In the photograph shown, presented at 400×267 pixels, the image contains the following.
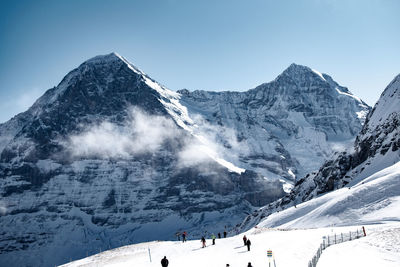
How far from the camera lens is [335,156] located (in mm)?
140125

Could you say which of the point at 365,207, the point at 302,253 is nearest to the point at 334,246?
the point at 302,253

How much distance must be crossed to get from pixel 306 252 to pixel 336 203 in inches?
1728

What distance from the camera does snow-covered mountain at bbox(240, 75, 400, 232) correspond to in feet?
234

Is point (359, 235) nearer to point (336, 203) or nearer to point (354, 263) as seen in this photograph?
point (354, 263)

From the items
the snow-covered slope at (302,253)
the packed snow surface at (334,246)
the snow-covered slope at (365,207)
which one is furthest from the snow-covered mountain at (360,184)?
the snow-covered slope at (302,253)

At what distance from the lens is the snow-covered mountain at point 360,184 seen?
7119cm

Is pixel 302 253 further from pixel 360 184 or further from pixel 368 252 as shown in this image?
pixel 360 184

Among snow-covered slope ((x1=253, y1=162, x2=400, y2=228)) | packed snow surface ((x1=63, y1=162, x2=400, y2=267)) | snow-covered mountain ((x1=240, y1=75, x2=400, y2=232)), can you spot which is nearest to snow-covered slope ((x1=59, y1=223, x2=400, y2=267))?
packed snow surface ((x1=63, y1=162, x2=400, y2=267))

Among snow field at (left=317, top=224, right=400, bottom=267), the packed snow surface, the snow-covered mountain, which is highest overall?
the snow-covered mountain

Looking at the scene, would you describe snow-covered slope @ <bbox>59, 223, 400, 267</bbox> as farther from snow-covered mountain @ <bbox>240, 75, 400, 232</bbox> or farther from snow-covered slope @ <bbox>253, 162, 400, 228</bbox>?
snow-covered mountain @ <bbox>240, 75, 400, 232</bbox>

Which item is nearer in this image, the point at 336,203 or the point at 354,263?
the point at 354,263

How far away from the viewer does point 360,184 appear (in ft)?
298

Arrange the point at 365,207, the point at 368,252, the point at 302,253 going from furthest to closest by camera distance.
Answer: the point at 365,207 → the point at 302,253 → the point at 368,252

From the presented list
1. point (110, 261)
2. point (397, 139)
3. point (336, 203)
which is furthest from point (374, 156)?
point (110, 261)
